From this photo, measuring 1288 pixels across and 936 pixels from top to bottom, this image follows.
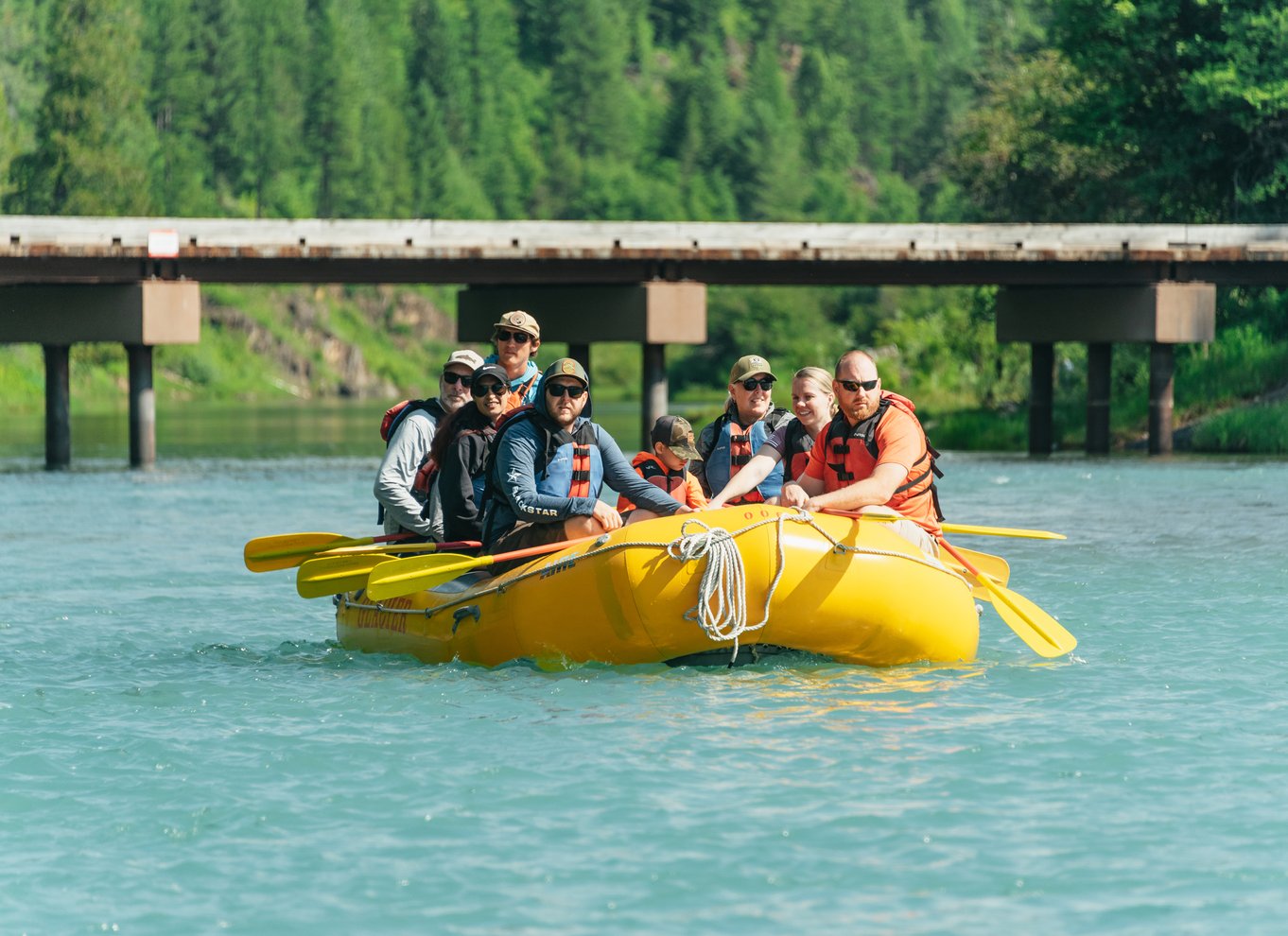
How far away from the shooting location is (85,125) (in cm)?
8231

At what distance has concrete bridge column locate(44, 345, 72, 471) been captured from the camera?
35.7 m

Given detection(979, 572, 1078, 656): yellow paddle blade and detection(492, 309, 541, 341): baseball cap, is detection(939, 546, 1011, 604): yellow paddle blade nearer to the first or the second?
detection(979, 572, 1078, 656): yellow paddle blade

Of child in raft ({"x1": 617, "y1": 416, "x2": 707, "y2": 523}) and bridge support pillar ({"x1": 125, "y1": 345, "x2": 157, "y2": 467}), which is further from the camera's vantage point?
bridge support pillar ({"x1": 125, "y1": 345, "x2": 157, "y2": 467})

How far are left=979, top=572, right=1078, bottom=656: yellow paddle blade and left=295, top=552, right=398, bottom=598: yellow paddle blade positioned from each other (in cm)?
394

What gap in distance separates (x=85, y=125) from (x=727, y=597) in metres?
76.5

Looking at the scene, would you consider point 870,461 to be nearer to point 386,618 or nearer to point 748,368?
point 748,368

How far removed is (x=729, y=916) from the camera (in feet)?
24.8

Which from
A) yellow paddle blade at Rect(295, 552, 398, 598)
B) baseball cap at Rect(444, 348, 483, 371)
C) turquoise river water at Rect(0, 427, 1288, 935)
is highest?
baseball cap at Rect(444, 348, 483, 371)

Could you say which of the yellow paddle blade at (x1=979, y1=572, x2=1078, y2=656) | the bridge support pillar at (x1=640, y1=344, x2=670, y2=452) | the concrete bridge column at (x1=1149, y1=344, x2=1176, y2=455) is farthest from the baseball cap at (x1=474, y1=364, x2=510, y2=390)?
the concrete bridge column at (x1=1149, y1=344, x2=1176, y2=455)

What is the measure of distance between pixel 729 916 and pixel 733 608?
3.75m

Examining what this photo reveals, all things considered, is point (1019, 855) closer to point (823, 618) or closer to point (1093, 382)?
point (823, 618)

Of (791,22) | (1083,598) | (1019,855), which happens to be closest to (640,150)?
(791,22)

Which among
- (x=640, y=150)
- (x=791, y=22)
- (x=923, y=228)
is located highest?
(x=791, y=22)

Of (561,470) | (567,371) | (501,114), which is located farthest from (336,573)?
(501,114)
